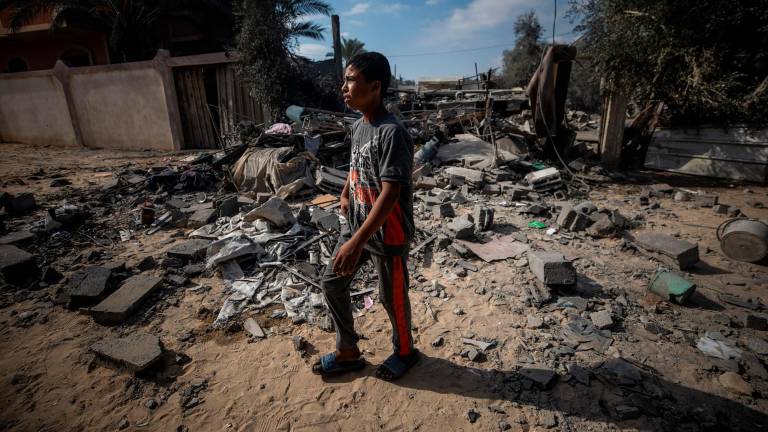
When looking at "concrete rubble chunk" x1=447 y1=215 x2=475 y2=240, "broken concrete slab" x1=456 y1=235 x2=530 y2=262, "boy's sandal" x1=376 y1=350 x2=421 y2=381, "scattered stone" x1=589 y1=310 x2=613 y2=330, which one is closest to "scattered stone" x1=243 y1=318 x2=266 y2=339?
"boy's sandal" x1=376 y1=350 x2=421 y2=381

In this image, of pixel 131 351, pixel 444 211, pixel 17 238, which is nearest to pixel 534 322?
pixel 444 211

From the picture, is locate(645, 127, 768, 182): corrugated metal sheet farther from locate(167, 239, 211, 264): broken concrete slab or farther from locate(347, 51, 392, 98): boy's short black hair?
locate(167, 239, 211, 264): broken concrete slab

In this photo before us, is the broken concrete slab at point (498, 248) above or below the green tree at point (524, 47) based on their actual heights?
below

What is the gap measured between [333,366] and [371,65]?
1.95 metres

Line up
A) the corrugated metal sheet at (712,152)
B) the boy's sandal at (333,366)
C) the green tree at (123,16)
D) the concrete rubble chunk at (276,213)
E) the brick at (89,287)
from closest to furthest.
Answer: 1. the boy's sandal at (333,366)
2. the brick at (89,287)
3. the concrete rubble chunk at (276,213)
4. the corrugated metal sheet at (712,152)
5. the green tree at (123,16)

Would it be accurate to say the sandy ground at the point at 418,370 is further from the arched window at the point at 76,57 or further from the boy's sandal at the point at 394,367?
the arched window at the point at 76,57

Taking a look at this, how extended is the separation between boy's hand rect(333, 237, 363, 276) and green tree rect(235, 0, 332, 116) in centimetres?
1013

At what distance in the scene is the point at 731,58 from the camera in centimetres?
652

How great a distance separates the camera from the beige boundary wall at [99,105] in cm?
1102

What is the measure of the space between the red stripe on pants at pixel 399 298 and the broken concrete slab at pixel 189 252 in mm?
3068

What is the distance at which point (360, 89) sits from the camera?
1.76m

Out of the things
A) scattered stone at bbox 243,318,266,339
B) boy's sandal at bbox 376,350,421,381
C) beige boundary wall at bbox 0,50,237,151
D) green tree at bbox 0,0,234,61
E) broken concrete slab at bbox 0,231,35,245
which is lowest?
scattered stone at bbox 243,318,266,339

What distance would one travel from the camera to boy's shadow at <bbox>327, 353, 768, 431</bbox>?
1.99m

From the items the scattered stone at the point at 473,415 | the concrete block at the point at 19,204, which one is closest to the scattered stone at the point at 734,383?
the scattered stone at the point at 473,415
